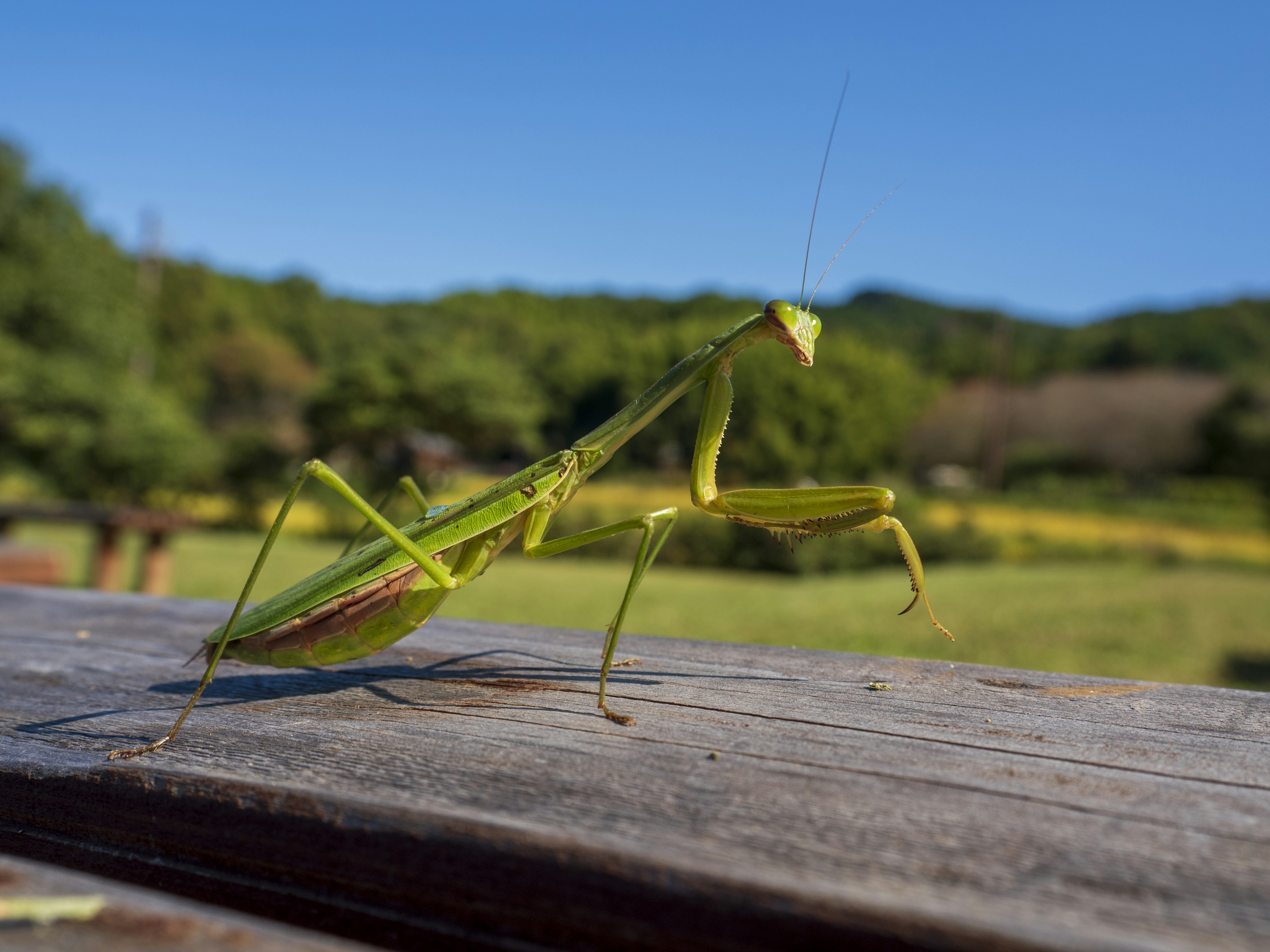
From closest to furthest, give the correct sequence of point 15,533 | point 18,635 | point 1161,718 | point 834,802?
1. point 834,802
2. point 1161,718
3. point 18,635
4. point 15,533

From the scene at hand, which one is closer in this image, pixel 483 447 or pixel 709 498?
pixel 709 498

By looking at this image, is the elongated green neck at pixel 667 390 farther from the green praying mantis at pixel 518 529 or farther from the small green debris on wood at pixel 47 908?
the small green debris on wood at pixel 47 908

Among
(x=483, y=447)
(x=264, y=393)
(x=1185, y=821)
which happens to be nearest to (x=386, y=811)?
(x=1185, y=821)

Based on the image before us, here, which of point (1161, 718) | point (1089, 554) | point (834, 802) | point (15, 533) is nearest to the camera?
point (834, 802)

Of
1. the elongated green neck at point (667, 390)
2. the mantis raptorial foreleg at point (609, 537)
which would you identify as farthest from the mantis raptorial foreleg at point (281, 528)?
the elongated green neck at point (667, 390)

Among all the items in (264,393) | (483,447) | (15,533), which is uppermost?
(264,393)

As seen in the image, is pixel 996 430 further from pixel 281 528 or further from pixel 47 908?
pixel 47 908

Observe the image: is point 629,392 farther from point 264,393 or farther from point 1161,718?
point 1161,718

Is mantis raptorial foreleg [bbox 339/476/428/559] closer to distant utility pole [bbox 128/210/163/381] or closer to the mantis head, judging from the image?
the mantis head
